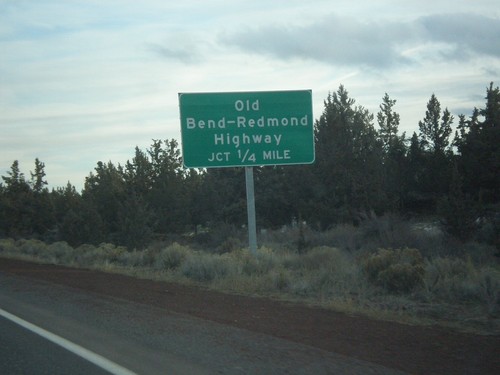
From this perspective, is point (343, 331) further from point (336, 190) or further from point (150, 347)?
point (336, 190)

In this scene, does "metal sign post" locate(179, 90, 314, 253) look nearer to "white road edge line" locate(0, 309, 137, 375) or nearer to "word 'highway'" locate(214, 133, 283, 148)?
"word 'highway'" locate(214, 133, 283, 148)

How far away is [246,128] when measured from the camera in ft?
59.1

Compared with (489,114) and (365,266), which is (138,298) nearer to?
(365,266)

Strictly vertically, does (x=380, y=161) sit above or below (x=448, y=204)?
above

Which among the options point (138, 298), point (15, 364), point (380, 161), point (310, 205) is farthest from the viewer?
point (380, 161)

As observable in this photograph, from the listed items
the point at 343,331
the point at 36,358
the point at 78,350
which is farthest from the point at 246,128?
the point at 36,358

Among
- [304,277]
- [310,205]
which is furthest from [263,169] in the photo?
[304,277]

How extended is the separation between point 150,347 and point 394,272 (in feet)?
20.5

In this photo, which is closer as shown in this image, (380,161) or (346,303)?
(346,303)

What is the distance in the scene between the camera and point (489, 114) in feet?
146

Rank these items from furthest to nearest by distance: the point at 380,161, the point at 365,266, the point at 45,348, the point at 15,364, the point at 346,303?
the point at 380,161
the point at 365,266
the point at 346,303
the point at 45,348
the point at 15,364

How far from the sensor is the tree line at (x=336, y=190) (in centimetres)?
4172

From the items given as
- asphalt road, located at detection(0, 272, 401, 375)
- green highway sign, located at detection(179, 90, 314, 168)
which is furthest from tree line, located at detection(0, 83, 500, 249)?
asphalt road, located at detection(0, 272, 401, 375)

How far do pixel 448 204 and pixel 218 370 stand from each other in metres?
23.5
